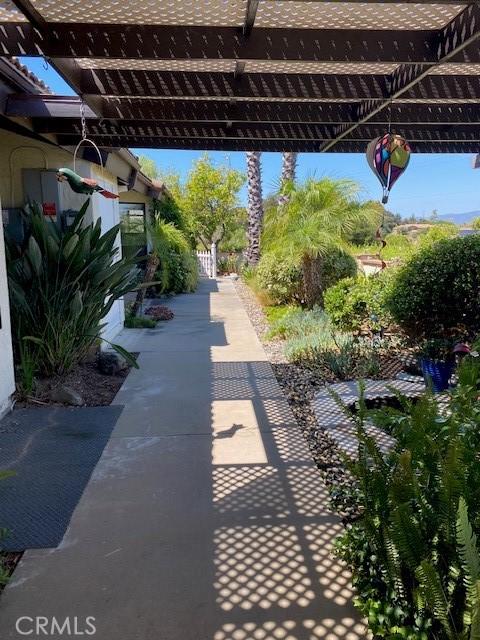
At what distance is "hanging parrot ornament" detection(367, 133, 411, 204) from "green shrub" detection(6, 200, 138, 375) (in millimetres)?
→ 3077

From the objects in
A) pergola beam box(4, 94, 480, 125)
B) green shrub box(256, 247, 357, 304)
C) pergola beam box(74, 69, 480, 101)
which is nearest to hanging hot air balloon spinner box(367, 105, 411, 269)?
pergola beam box(74, 69, 480, 101)

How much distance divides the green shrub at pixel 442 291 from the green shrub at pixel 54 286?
11.5 ft

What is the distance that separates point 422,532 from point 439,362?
3682 millimetres

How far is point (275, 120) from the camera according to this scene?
203 inches

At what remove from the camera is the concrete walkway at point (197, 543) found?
2.17 m

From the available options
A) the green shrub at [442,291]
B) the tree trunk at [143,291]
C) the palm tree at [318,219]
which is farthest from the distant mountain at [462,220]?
the green shrub at [442,291]

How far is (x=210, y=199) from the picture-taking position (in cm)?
2338

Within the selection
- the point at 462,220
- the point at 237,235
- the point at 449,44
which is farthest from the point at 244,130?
the point at 462,220

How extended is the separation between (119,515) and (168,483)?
46 cm

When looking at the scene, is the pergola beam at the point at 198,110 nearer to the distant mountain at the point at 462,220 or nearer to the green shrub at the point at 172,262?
the green shrub at the point at 172,262

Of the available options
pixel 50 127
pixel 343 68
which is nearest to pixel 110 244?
pixel 50 127

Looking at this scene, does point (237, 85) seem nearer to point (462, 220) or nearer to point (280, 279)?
point (280, 279)

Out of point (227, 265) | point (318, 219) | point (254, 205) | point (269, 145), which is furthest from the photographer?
point (227, 265)

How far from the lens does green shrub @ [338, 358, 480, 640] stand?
1711 mm
